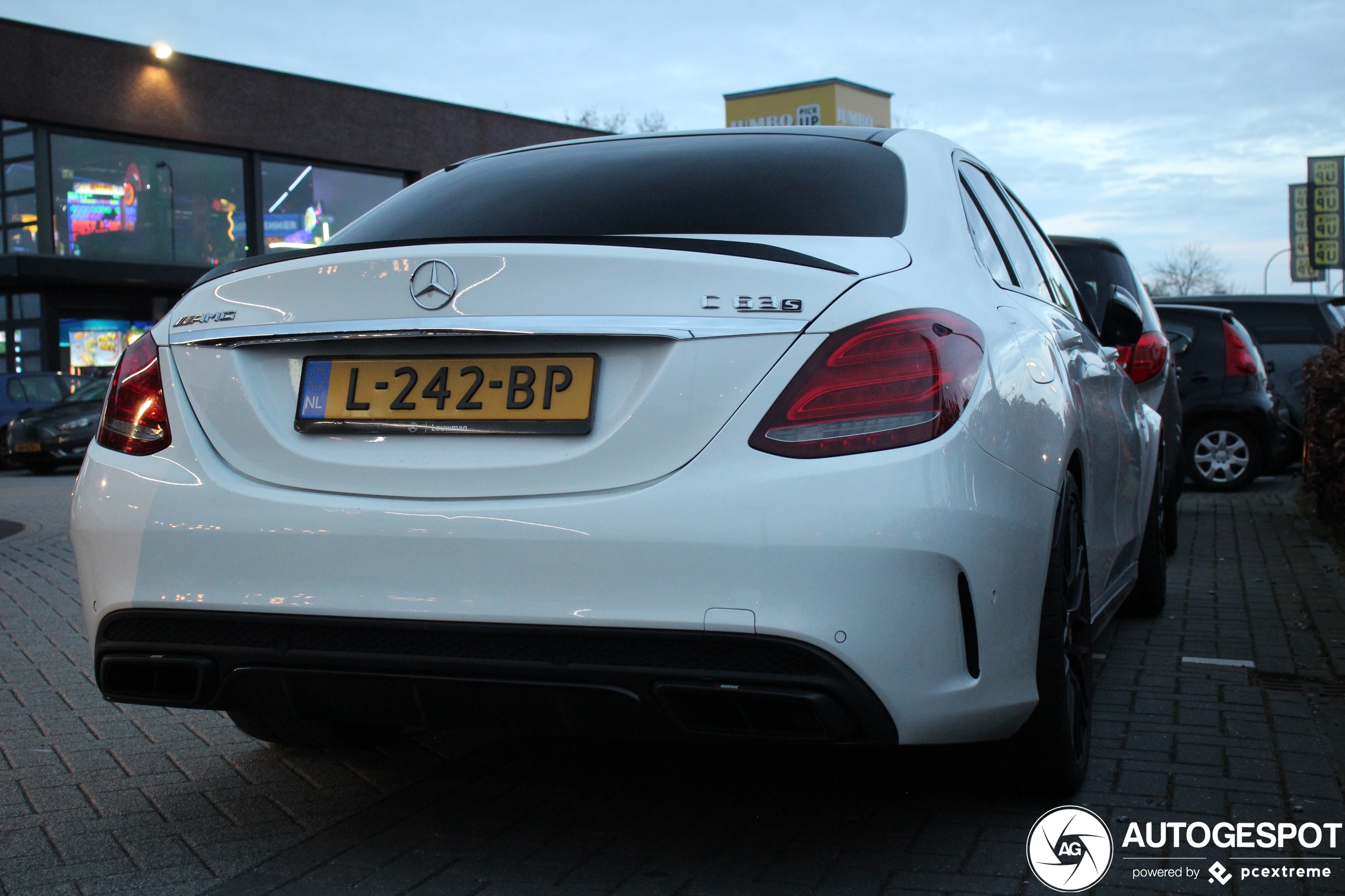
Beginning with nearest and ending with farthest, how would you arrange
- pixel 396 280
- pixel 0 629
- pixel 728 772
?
1. pixel 396 280
2. pixel 728 772
3. pixel 0 629

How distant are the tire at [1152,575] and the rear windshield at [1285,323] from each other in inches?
335

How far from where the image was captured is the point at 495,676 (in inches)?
97.7

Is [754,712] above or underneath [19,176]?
underneath

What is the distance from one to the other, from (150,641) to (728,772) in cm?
150

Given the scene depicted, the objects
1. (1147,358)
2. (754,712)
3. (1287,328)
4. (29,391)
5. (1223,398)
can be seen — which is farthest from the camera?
(29,391)

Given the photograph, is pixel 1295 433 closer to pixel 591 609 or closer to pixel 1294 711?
pixel 1294 711

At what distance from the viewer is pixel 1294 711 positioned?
4.05 m

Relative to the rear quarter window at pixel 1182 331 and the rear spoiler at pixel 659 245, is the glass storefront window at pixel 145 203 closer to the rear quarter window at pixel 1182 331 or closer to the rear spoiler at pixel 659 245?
the rear quarter window at pixel 1182 331

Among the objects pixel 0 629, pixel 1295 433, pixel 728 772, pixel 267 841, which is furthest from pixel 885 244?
pixel 1295 433

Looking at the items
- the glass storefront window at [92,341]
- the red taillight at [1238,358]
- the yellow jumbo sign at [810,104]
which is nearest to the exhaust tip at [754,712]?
the red taillight at [1238,358]

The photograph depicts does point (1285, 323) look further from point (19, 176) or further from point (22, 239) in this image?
point (19, 176)

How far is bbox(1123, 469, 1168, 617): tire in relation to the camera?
5539 millimetres

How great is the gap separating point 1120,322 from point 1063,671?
2.20 metres

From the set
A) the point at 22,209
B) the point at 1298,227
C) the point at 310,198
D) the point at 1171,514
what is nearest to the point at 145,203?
the point at 22,209
